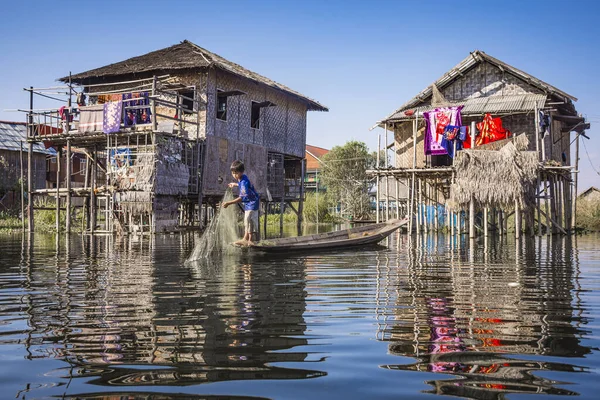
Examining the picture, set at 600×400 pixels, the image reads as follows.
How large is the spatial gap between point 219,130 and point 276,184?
14.9 feet

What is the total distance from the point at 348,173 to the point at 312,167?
9944 millimetres

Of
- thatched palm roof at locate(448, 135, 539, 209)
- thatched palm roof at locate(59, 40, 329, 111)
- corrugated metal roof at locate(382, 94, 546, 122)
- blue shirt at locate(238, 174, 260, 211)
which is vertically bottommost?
blue shirt at locate(238, 174, 260, 211)

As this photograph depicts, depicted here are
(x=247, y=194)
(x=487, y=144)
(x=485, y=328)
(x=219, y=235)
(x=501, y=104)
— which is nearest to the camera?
(x=485, y=328)

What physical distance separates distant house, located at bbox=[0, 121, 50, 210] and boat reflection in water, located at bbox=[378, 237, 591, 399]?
25.9 metres

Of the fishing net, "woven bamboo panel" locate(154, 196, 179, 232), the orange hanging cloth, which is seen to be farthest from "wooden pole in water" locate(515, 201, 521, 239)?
"woven bamboo panel" locate(154, 196, 179, 232)

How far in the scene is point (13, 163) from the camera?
31016 mm

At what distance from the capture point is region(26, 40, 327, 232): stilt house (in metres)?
18.3

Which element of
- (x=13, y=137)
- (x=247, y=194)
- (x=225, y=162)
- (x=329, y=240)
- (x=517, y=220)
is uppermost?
(x=13, y=137)

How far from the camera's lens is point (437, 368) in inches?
124

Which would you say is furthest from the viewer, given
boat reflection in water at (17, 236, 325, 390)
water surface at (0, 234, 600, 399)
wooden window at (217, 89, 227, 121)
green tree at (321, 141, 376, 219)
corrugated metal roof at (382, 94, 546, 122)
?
green tree at (321, 141, 376, 219)

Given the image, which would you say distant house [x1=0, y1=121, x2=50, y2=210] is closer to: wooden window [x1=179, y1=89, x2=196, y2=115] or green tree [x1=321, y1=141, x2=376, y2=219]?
wooden window [x1=179, y1=89, x2=196, y2=115]

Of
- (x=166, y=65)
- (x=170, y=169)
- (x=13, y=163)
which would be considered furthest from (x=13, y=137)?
(x=170, y=169)

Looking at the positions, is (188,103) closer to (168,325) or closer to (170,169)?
(170,169)

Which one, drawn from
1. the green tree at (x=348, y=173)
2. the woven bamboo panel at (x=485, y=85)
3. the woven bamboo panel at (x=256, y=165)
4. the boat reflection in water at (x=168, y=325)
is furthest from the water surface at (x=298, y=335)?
the green tree at (x=348, y=173)
